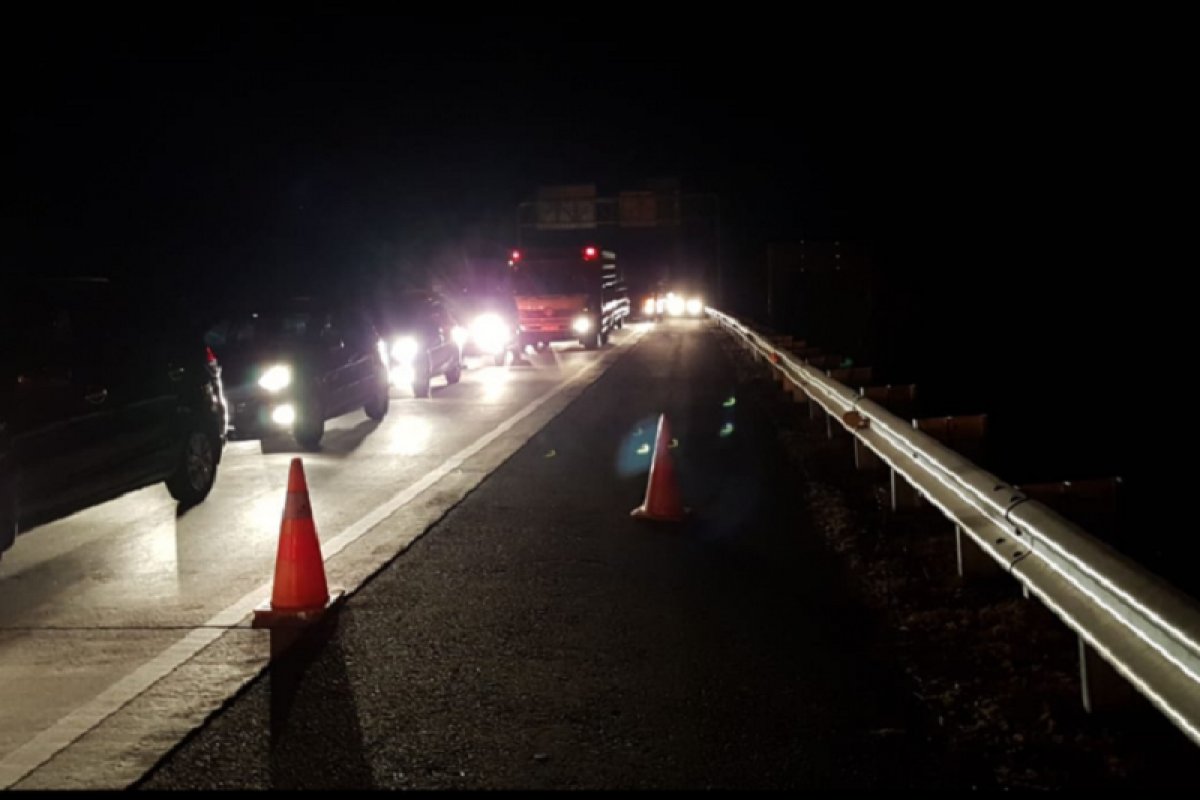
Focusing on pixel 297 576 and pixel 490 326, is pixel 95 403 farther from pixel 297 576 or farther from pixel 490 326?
pixel 490 326

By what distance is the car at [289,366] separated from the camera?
591 inches

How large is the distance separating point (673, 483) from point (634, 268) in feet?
268

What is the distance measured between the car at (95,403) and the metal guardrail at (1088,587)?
17.8ft

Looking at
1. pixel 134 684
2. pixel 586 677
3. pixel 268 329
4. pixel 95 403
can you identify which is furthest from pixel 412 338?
pixel 586 677

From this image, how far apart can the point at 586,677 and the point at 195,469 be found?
6.23 metres

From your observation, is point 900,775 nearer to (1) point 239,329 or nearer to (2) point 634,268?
(1) point 239,329

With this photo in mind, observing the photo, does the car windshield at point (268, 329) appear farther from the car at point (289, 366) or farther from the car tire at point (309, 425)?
the car tire at point (309, 425)

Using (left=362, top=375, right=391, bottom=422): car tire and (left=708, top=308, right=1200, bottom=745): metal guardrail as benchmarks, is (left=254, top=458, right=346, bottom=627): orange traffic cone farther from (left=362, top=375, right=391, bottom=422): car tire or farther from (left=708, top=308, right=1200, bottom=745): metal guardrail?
(left=362, top=375, right=391, bottom=422): car tire

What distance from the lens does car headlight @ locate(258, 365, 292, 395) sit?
15047mm

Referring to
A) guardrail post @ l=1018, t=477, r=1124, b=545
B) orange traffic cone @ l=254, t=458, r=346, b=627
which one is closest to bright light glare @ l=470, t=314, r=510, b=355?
orange traffic cone @ l=254, t=458, r=346, b=627

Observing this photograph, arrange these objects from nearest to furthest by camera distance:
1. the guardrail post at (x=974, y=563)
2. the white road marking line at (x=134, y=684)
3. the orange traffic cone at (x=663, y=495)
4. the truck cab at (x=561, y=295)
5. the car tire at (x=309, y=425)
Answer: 1. the white road marking line at (x=134, y=684)
2. the guardrail post at (x=974, y=563)
3. the orange traffic cone at (x=663, y=495)
4. the car tire at (x=309, y=425)
5. the truck cab at (x=561, y=295)

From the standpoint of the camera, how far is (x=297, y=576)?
7.15 m

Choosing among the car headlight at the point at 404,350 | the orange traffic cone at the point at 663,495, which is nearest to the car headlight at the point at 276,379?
the orange traffic cone at the point at 663,495

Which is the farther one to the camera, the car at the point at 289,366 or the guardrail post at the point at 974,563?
the car at the point at 289,366
